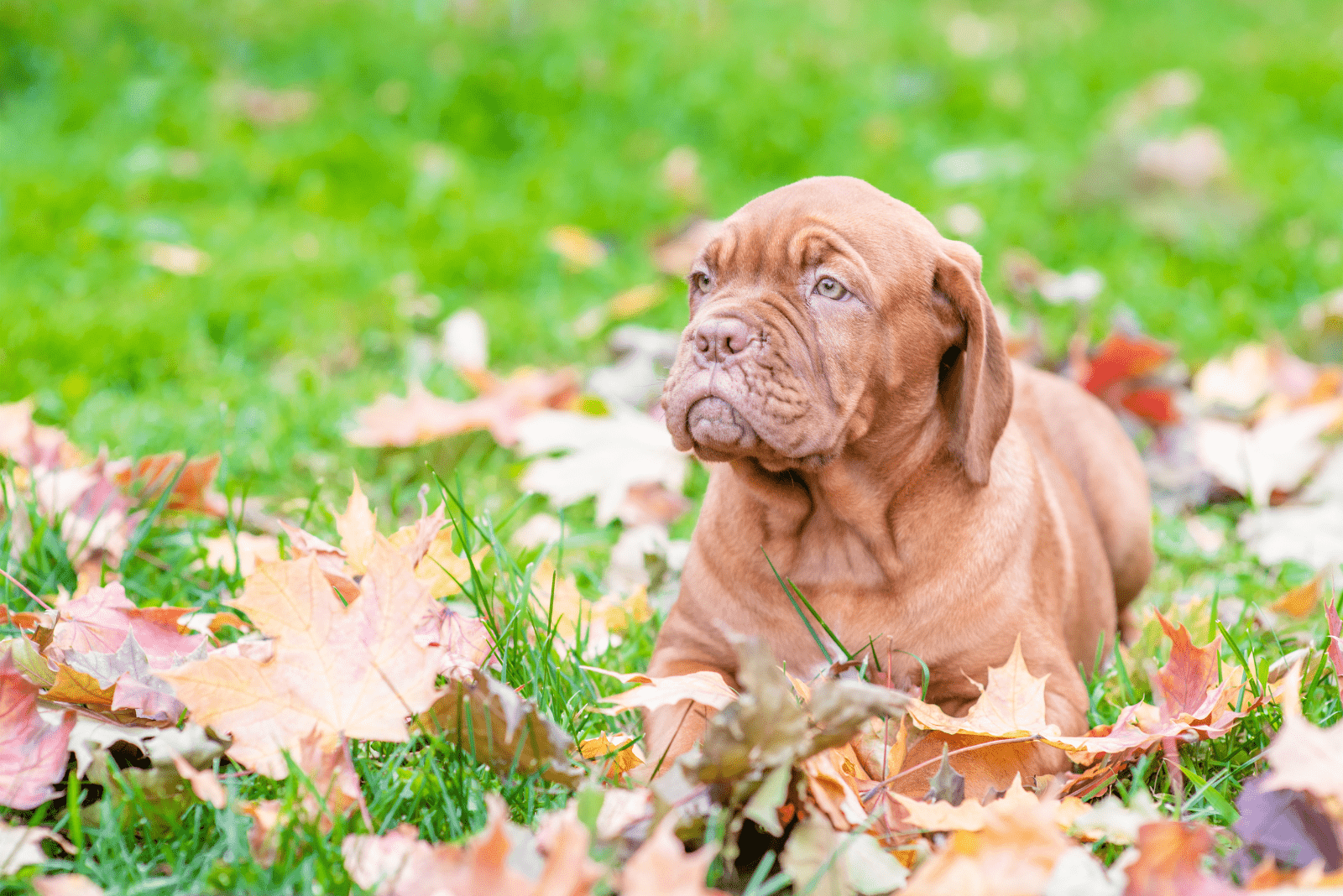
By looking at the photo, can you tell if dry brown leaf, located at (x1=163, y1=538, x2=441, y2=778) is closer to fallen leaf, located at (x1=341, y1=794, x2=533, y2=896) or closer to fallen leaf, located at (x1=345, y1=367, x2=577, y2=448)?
fallen leaf, located at (x1=341, y1=794, x2=533, y2=896)

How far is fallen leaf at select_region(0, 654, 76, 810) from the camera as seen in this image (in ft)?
6.43

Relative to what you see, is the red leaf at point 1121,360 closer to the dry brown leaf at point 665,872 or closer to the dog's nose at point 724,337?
the dog's nose at point 724,337

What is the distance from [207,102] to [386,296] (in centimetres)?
293

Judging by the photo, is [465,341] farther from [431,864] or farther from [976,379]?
[431,864]

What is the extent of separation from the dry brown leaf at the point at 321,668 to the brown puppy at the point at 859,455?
60 centimetres

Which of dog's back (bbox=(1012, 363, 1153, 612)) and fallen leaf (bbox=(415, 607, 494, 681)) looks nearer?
fallen leaf (bbox=(415, 607, 494, 681))

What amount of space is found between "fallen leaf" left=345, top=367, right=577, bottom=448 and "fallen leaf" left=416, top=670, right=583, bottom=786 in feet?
5.89

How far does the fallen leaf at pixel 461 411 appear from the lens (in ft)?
12.6

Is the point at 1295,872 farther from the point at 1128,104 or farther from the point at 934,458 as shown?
the point at 1128,104

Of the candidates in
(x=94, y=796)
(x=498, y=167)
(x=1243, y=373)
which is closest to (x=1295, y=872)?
(x=94, y=796)

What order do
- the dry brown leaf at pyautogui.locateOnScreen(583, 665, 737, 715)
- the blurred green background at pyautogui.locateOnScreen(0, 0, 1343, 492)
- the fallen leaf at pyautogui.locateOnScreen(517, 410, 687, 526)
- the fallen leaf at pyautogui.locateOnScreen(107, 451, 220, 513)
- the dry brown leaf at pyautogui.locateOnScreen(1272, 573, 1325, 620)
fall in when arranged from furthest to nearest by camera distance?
1. the blurred green background at pyautogui.locateOnScreen(0, 0, 1343, 492)
2. the fallen leaf at pyautogui.locateOnScreen(517, 410, 687, 526)
3. the fallen leaf at pyautogui.locateOnScreen(107, 451, 220, 513)
4. the dry brown leaf at pyautogui.locateOnScreen(1272, 573, 1325, 620)
5. the dry brown leaf at pyautogui.locateOnScreen(583, 665, 737, 715)

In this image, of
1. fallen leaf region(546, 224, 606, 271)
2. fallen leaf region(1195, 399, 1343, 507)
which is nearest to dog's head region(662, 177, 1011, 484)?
fallen leaf region(1195, 399, 1343, 507)

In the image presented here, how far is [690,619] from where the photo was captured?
8.78 feet

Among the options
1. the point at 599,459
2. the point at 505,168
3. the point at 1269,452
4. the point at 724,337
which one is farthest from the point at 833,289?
the point at 505,168
